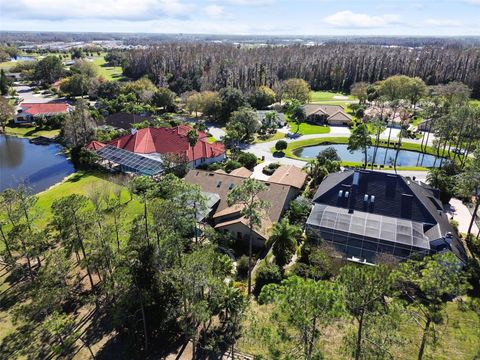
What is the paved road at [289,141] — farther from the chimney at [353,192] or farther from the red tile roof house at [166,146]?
the chimney at [353,192]

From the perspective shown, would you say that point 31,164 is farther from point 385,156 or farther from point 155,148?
point 385,156

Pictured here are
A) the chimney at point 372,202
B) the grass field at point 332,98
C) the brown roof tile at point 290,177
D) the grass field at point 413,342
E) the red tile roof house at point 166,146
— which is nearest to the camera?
the grass field at point 413,342

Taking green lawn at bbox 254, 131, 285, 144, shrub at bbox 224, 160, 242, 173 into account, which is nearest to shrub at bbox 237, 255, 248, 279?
shrub at bbox 224, 160, 242, 173

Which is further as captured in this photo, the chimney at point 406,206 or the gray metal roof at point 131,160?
the gray metal roof at point 131,160

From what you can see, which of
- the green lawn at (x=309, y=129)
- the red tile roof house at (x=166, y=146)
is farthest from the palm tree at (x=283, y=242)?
the green lawn at (x=309, y=129)

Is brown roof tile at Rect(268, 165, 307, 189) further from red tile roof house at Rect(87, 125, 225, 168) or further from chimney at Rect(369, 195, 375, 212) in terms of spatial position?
red tile roof house at Rect(87, 125, 225, 168)

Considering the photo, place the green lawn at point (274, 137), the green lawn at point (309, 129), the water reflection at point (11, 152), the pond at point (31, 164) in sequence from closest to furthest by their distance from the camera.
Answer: the pond at point (31, 164)
the water reflection at point (11, 152)
the green lawn at point (274, 137)
the green lawn at point (309, 129)

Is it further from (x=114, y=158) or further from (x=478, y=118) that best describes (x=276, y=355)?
(x=478, y=118)
